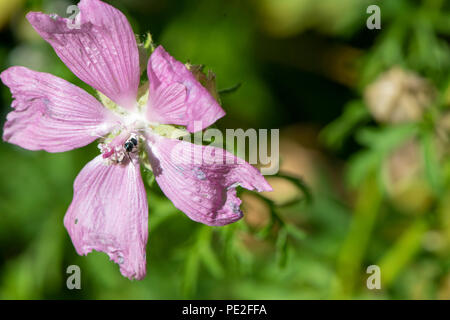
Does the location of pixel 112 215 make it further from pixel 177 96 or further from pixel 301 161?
pixel 301 161

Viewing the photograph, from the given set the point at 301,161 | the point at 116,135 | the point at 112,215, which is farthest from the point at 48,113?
A: the point at 301,161

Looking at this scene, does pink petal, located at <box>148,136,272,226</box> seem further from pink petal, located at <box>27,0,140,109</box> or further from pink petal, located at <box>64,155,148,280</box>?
pink petal, located at <box>27,0,140,109</box>

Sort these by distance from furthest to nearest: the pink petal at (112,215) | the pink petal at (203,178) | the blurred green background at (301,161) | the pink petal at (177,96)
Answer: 1. the blurred green background at (301,161)
2. the pink petal at (112,215)
3. the pink petal at (203,178)
4. the pink petal at (177,96)

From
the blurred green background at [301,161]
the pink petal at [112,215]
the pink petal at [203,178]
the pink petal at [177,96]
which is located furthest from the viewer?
the blurred green background at [301,161]

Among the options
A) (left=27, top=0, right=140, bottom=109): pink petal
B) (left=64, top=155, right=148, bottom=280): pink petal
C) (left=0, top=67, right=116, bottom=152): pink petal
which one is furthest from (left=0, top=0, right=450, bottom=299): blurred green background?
(left=27, top=0, right=140, bottom=109): pink petal

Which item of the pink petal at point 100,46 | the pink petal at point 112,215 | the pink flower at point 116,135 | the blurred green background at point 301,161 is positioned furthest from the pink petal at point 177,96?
the blurred green background at point 301,161

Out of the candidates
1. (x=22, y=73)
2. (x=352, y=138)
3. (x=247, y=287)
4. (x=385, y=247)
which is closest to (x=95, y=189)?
(x=22, y=73)

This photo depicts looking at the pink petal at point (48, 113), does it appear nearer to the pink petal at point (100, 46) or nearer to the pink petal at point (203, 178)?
the pink petal at point (100, 46)

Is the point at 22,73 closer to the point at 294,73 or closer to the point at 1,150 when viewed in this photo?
the point at 1,150
